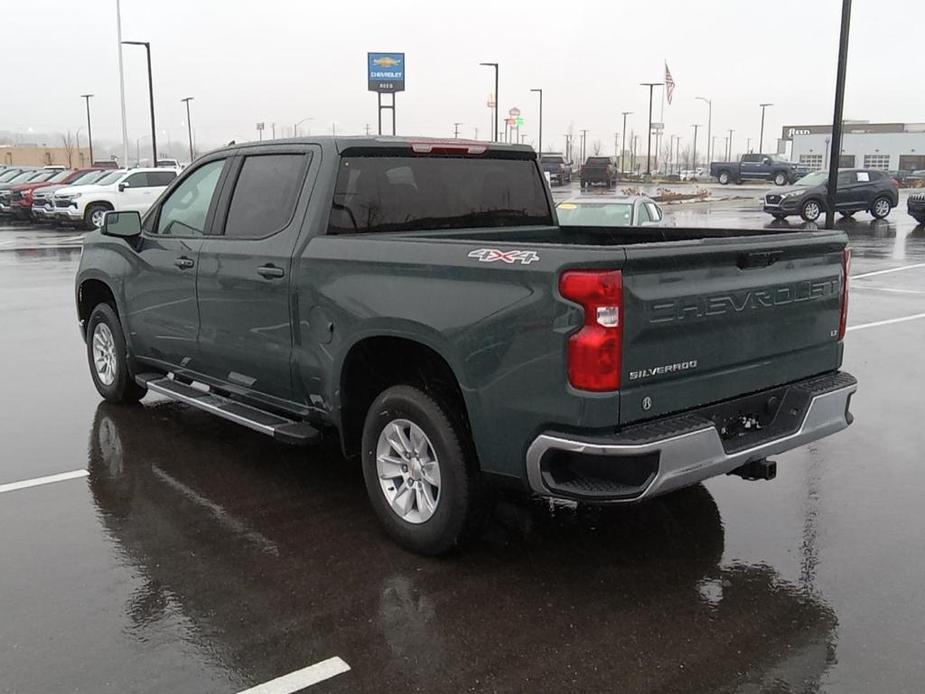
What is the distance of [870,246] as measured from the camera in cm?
2180

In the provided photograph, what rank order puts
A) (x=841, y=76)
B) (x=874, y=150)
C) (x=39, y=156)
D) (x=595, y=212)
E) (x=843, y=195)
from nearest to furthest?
1. (x=595, y=212)
2. (x=841, y=76)
3. (x=843, y=195)
4. (x=874, y=150)
5. (x=39, y=156)

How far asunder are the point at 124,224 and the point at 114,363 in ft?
4.48

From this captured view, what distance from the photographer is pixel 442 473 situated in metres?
4.15

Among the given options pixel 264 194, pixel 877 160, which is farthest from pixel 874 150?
pixel 264 194

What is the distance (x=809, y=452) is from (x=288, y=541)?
362 cm

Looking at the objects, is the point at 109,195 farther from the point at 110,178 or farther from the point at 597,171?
the point at 597,171

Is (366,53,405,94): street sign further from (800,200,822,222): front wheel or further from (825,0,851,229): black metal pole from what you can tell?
(825,0,851,229): black metal pole

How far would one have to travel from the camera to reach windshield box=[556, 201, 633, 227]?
41.7 feet

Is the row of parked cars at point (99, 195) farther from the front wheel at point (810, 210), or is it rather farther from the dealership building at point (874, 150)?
the dealership building at point (874, 150)

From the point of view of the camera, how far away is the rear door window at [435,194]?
496cm

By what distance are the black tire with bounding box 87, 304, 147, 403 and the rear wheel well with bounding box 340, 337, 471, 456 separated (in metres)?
2.74

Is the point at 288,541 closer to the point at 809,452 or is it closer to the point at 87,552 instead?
the point at 87,552

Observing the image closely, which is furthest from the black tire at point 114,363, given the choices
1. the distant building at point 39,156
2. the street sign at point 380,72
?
the distant building at point 39,156

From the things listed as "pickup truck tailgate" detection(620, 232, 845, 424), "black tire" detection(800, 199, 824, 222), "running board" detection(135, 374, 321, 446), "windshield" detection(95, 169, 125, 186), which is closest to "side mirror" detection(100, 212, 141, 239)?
"running board" detection(135, 374, 321, 446)
